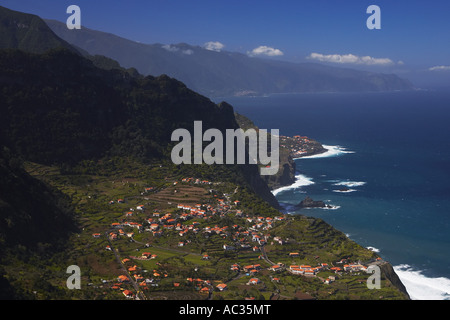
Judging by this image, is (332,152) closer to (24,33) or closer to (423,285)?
(423,285)

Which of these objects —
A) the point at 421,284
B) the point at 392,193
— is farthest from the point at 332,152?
the point at 421,284

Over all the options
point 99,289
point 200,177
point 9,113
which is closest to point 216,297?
point 99,289

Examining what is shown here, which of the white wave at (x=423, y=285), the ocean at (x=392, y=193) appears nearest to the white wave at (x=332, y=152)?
the ocean at (x=392, y=193)

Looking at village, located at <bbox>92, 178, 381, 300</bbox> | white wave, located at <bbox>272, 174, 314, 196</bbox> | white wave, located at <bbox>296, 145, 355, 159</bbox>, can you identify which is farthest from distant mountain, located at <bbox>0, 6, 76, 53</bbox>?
white wave, located at <bbox>296, 145, 355, 159</bbox>

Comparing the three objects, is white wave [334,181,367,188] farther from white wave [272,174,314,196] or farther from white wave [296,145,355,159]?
white wave [296,145,355,159]

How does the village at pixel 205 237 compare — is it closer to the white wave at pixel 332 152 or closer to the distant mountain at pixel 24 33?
the white wave at pixel 332 152
